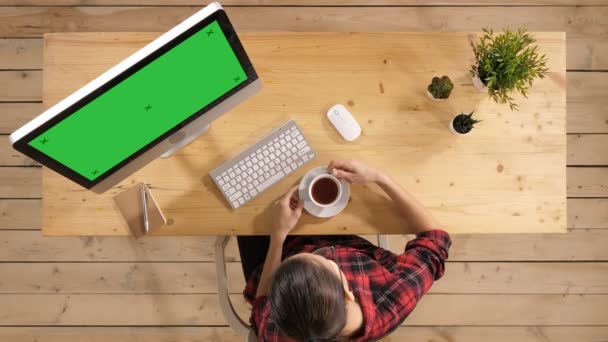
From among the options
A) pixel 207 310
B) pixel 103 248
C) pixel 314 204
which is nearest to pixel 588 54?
pixel 314 204

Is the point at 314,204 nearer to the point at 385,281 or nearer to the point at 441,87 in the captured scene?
the point at 385,281

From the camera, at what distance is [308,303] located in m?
1.05

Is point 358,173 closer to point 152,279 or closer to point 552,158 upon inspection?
point 552,158

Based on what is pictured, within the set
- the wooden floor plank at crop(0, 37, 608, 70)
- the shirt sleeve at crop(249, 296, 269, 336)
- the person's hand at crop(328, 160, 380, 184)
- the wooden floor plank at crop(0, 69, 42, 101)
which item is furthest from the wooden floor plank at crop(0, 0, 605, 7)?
the shirt sleeve at crop(249, 296, 269, 336)

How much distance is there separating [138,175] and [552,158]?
1.25 m

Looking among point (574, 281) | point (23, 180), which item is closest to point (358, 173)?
point (574, 281)

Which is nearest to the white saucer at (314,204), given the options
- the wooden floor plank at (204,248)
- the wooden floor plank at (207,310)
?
the wooden floor plank at (204,248)

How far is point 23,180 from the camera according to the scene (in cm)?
218

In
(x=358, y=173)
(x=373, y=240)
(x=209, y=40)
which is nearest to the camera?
(x=209, y=40)

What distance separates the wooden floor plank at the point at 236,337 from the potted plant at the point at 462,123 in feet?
3.83

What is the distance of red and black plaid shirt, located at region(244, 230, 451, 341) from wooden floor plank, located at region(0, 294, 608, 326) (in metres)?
0.89

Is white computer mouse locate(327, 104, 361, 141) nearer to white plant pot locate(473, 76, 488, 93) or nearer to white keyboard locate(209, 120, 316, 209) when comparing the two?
white keyboard locate(209, 120, 316, 209)

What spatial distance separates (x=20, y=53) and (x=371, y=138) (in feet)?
5.91

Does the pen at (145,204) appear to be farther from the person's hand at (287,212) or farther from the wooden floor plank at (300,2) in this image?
the wooden floor plank at (300,2)
